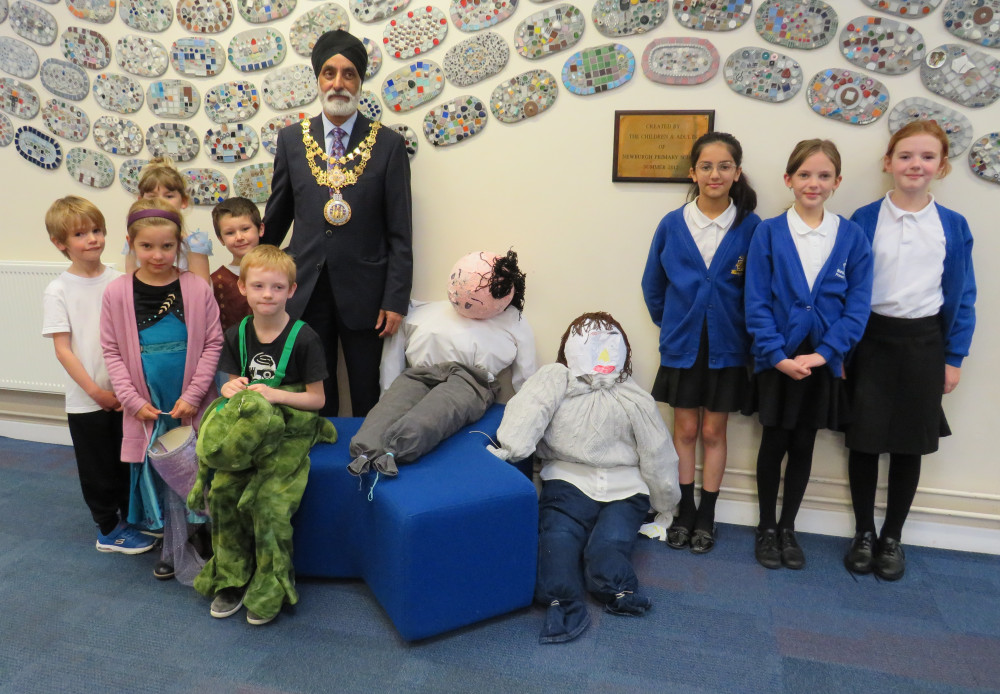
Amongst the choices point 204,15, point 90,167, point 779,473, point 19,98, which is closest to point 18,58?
point 19,98

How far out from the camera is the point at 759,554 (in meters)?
2.15

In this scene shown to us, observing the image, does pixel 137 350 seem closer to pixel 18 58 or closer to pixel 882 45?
pixel 18 58

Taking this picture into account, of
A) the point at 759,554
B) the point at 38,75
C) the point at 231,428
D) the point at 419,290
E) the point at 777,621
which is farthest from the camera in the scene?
the point at 38,75

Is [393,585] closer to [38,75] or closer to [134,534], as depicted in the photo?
[134,534]

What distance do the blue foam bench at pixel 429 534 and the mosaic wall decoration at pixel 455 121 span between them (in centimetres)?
117

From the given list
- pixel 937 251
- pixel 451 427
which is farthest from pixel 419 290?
pixel 937 251

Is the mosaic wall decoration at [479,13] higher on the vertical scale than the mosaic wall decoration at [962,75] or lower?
higher

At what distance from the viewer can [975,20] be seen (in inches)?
77.1

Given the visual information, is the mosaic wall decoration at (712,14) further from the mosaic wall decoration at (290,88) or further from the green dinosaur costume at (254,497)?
the green dinosaur costume at (254,497)

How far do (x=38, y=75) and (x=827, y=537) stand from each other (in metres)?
3.76

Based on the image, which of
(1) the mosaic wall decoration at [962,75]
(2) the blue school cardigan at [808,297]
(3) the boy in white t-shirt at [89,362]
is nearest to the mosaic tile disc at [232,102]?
(3) the boy in white t-shirt at [89,362]

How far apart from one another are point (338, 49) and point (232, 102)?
675 millimetres

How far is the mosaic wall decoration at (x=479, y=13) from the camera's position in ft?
7.38

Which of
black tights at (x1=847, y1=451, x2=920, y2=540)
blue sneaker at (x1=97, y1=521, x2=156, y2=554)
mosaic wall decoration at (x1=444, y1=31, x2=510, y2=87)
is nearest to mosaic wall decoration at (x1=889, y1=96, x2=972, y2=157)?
black tights at (x1=847, y1=451, x2=920, y2=540)
